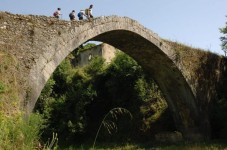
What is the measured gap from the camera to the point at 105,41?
11.9 metres

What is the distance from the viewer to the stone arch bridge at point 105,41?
7.60 m

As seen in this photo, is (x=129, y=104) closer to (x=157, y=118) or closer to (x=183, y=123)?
(x=157, y=118)

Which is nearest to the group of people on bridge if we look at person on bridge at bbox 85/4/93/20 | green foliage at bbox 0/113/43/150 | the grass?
person on bridge at bbox 85/4/93/20

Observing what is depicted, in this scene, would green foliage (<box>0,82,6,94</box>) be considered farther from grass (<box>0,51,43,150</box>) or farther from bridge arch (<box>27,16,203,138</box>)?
bridge arch (<box>27,16,203,138</box>)

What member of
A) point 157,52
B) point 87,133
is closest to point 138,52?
point 157,52

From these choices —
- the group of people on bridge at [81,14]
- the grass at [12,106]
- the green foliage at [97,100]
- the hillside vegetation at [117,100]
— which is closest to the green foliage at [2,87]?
the grass at [12,106]

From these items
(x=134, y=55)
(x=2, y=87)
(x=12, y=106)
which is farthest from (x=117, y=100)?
(x=2, y=87)

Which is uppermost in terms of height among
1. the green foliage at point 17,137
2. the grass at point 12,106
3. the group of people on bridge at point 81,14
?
the group of people on bridge at point 81,14

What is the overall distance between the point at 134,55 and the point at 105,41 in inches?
83.0

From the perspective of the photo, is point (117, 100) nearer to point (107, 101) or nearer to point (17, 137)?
point (107, 101)

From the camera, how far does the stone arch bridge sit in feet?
24.9

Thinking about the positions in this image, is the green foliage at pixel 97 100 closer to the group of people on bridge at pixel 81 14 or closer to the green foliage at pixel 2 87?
the group of people on bridge at pixel 81 14

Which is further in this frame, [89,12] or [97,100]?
[97,100]

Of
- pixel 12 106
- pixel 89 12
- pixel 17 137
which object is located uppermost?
pixel 89 12
